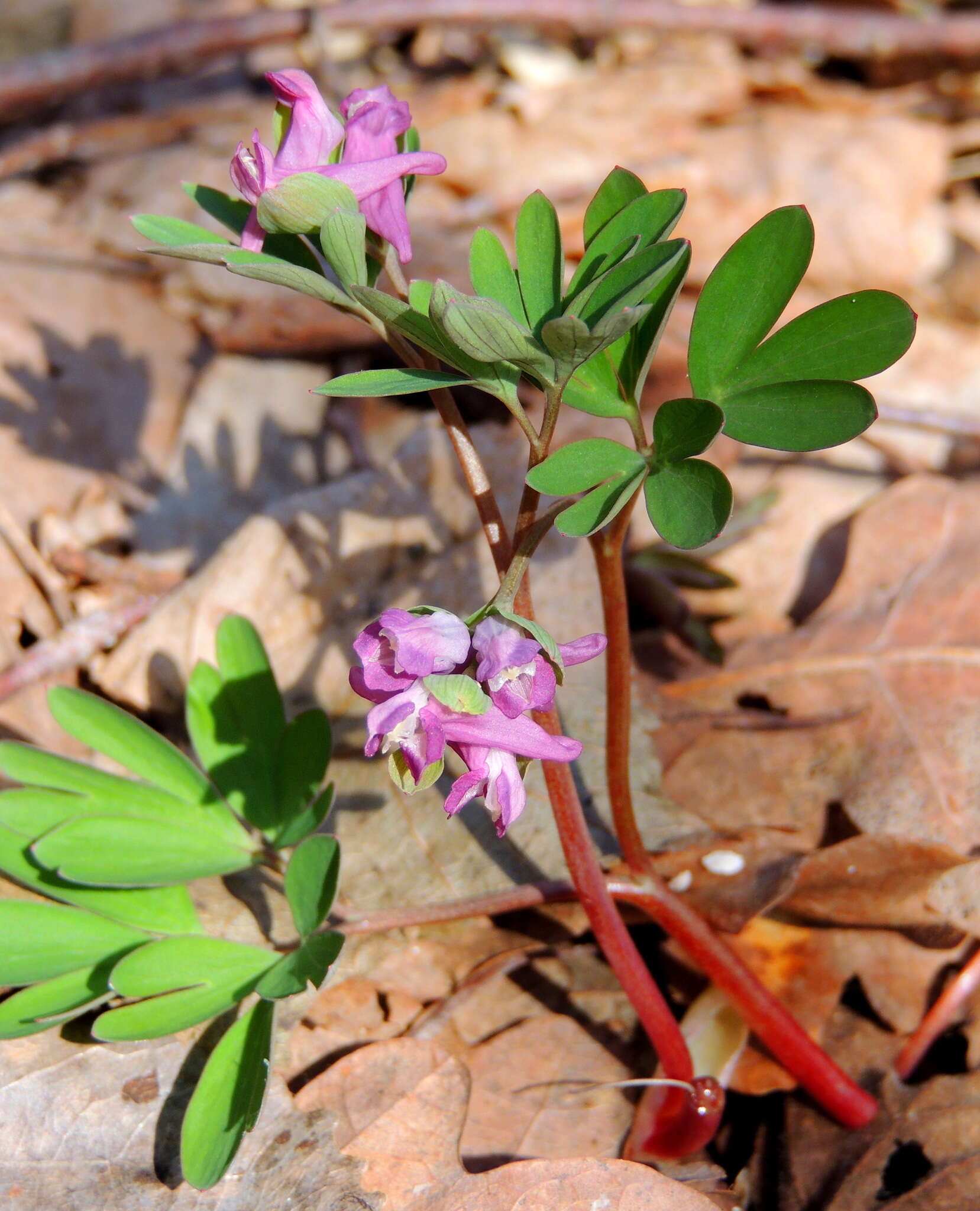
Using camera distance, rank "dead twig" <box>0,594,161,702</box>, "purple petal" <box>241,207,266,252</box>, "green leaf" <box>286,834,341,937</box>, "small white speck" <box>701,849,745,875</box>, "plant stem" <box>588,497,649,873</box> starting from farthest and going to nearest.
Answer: "dead twig" <box>0,594,161,702</box>
"small white speck" <box>701,849,745,875</box>
"green leaf" <box>286,834,341,937</box>
"plant stem" <box>588,497,649,873</box>
"purple petal" <box>241,207,266,252</box>

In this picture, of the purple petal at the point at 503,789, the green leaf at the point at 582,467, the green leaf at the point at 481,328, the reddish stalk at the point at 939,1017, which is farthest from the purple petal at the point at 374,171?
the reddish stalk at the point at 939,1017

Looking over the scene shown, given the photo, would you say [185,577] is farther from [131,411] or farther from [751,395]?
[751,395]

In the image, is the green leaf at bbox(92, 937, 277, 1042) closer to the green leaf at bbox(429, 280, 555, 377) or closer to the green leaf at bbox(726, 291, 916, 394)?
the green leaf at bbox(429, 280, 555, 377)

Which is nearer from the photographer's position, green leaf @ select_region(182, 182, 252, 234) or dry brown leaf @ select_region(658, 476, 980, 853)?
green leaf @ select_region(182, 182, 252, 234)

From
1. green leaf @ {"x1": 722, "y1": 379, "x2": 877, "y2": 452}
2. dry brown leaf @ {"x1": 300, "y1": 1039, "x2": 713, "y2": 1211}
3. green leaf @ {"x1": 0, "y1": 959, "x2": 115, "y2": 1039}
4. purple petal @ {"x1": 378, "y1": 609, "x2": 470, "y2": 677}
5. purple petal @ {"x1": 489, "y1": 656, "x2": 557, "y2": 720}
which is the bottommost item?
dry brown leaf @ {"x1": 300, "y1": 1039, "x2": 713, "y2": 1211}

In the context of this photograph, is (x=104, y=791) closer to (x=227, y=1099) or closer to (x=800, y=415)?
(x=227, y=1099)

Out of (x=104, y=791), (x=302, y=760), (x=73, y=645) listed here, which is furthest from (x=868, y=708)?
(x=73, y=645)

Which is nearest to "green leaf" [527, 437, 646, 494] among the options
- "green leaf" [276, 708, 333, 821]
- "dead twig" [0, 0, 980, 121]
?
"green leaf" [276, 708, 333, 821]
